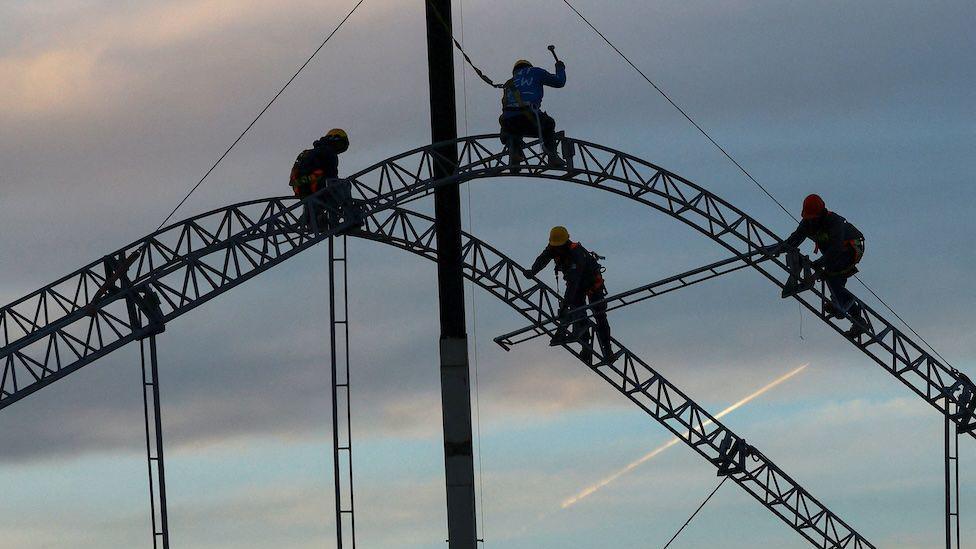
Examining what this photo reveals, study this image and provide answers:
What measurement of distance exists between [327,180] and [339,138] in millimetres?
1411

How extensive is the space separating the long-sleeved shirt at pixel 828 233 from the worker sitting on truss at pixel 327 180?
9.27 meters

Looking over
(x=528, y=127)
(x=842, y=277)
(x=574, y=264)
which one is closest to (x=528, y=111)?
(x=528, y=127)

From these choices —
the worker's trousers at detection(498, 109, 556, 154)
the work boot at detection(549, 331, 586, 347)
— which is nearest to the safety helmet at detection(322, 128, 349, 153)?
the worker's trousers at detection(498, 109, 556, 154)

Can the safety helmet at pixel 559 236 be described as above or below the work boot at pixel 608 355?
above

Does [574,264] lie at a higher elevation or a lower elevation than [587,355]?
higher

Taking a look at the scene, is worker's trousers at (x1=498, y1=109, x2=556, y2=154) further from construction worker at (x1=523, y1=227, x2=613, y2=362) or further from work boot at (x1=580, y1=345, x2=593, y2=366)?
work boot at (x1=580, y1=345, x2=593, y2=366)

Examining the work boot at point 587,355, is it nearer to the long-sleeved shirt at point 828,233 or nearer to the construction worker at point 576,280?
the construction worker at point 576,280

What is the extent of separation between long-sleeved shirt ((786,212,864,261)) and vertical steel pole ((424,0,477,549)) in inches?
307

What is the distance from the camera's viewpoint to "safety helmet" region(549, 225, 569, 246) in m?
49.9

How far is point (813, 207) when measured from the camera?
1924 inches

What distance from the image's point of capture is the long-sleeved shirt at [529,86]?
48.2 m

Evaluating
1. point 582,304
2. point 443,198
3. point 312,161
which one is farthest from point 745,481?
point 312,161

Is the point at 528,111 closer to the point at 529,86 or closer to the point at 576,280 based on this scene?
the point at 529,86

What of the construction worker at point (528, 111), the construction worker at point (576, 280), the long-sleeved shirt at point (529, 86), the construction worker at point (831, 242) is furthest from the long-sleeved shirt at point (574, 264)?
the construction worker at point (831, 242)
